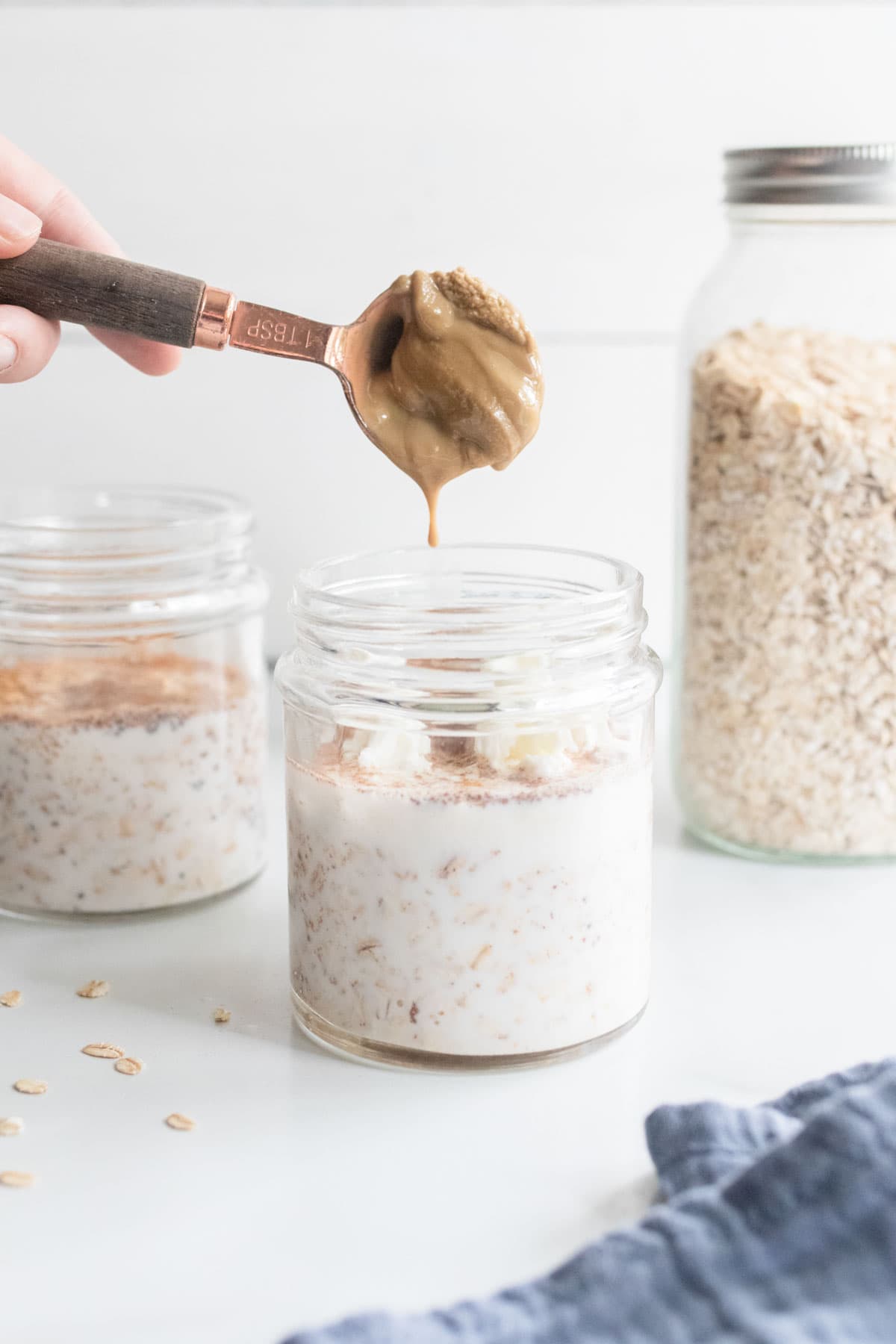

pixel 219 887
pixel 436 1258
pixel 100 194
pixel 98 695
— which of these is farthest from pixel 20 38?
pixel 436 1258

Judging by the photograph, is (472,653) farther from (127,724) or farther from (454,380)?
(127,724)

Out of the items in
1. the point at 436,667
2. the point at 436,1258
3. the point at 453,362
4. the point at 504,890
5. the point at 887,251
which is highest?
the point at 887,251

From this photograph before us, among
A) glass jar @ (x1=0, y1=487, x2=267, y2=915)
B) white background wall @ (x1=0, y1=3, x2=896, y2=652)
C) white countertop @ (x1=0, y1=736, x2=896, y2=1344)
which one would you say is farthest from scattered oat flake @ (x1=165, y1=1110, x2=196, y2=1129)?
white background wall @ (x1=0, y1=3, x2=896, y2=652)

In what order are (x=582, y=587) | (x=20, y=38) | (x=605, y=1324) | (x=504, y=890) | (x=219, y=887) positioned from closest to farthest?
(x=605, y=1324)
(x=504, y=890)
(x=582, y=587)
(x=219, y=887)
(x=20, y=38)

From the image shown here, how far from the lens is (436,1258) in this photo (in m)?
0.62

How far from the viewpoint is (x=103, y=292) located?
33.1 inches

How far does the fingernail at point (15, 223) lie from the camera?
82 centimetres

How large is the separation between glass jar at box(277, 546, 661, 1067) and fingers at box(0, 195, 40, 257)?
26 cm

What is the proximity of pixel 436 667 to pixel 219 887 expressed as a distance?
1.09ft

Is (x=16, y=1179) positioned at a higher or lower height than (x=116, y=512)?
lower

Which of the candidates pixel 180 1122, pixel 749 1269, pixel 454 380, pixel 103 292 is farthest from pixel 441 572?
pixel 749 1269

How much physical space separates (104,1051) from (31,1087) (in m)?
0.05

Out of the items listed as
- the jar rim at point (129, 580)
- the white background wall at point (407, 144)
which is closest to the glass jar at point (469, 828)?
the jar rim at point (129, 580)

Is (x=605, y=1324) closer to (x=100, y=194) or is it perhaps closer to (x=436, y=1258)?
(x=436, y=1258)
